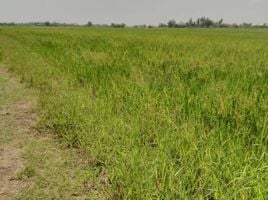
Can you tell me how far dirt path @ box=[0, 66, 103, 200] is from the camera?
3430mm

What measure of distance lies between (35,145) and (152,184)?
214cm

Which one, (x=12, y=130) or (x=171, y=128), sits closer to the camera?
(x=171, y=128)

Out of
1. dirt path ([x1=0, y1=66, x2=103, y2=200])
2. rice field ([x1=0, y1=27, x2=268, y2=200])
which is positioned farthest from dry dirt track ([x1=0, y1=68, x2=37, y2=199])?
rice field ([x1=0, y1=27, x2=268, y2=200])

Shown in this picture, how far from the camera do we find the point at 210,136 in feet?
12.9

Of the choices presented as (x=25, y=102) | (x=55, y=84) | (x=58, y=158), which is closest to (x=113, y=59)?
(x=55, y=84)

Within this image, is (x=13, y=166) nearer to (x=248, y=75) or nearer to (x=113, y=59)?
(x=248, y=75)

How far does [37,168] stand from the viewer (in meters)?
3.96

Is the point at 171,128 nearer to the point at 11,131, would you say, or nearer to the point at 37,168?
the point at 37,168

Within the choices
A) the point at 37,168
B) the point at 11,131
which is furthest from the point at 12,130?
the point at 37,168

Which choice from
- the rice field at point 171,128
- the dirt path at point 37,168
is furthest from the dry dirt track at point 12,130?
the rice field at point 171,128

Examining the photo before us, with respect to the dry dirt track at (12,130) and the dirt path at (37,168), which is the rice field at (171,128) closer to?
the dirt path at (37,168)

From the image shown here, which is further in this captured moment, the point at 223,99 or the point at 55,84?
the point at 55,84

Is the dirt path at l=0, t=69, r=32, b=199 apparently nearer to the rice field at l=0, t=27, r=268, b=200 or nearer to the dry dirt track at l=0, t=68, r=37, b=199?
the dry dirt track at l=0, t=68, r=37, b=199

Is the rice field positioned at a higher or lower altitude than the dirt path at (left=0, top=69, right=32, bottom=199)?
higher
